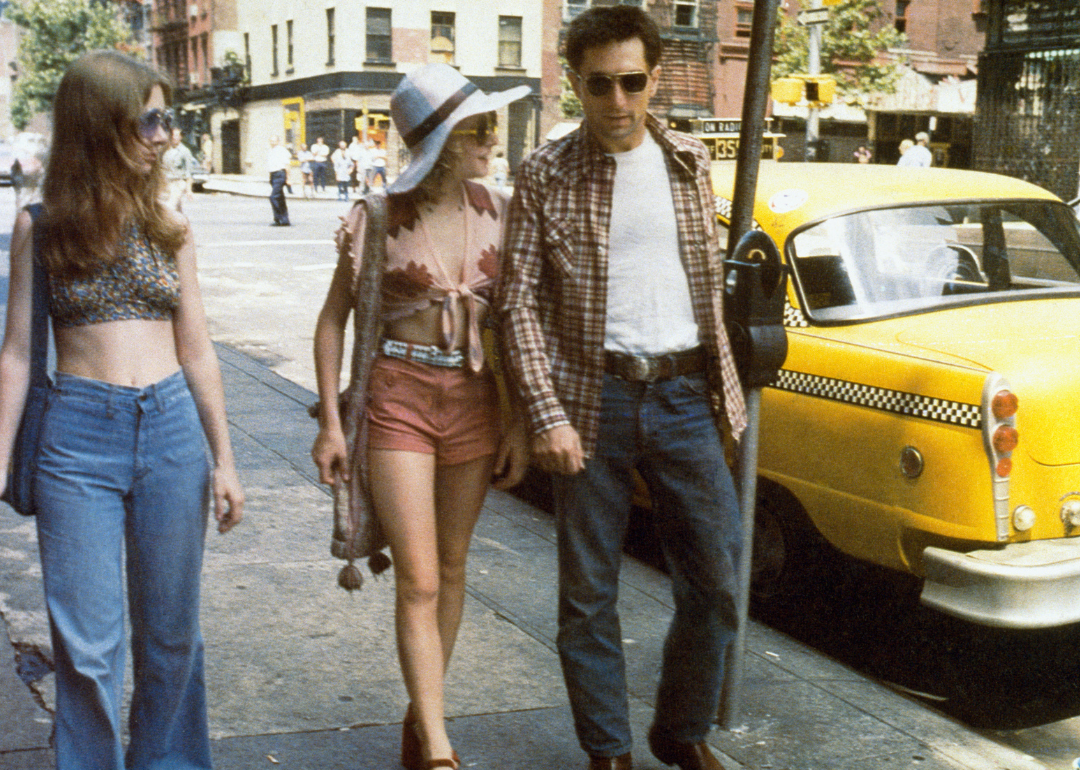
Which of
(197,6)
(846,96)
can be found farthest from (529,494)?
(197,6)

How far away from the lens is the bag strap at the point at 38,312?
273cm

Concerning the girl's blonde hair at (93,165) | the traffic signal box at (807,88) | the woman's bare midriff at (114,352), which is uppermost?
the traffic signal box at (807,88)

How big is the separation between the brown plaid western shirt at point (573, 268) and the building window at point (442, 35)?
46783 millimetres

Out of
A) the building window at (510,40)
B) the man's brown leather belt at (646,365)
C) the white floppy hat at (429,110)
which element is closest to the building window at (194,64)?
the building window at (510,40)

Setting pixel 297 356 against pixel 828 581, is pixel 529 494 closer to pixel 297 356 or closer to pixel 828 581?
pixel 828 581

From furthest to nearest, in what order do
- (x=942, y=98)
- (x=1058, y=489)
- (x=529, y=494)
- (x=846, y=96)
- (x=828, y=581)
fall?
(x=942, y=98) → (x=846, y=96) → (x=529, y=494) → (x=828, y=581) → (x=1058, y=489)

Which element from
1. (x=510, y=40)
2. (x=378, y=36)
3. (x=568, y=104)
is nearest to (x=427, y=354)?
(x=568, y=104)

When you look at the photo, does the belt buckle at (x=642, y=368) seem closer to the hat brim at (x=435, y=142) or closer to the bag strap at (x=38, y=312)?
the hat brim at (x=435, y=142)

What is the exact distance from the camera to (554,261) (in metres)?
3.19

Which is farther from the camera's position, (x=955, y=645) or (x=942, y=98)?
(x=942, y=98)

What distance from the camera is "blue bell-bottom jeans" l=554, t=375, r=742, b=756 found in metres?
3.22

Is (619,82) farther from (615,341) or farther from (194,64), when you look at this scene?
(194,64)

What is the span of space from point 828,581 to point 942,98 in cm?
4009

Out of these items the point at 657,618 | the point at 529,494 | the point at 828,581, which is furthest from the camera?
the point at 529,494
